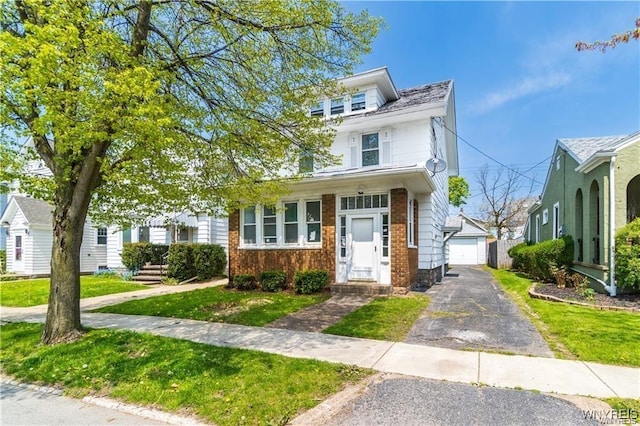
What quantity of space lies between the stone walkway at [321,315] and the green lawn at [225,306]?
0.30 metres

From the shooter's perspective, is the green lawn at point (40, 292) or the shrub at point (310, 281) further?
the shrub at point (310, 281)

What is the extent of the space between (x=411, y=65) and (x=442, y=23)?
3.55m

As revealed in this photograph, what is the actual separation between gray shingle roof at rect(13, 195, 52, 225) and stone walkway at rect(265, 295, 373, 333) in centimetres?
1798

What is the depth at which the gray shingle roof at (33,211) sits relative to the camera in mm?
19094

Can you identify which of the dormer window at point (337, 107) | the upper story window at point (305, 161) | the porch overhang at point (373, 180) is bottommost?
the porch overhang at point (373, 180)

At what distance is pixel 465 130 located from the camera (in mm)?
21797

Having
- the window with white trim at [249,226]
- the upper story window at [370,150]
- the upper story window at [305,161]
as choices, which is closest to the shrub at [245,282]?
the window with white trim at [249,226]

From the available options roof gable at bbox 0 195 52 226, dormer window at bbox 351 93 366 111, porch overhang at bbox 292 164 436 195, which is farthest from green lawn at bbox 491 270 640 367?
roof gable at bbox 0 195 52 226

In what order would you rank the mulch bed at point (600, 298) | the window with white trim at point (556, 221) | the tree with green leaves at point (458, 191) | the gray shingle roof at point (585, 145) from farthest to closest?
the tree with green leaves at point (458, 191), the window with white trim at point (556, 221), the gray shingle roof at point (585, 145), the mulch bed at point (600, 298)

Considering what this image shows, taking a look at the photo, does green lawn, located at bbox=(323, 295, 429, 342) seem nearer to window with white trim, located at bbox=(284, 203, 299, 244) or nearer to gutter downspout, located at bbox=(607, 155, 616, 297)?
window with white trim, located at bbox=(284, 203, 299, 244)

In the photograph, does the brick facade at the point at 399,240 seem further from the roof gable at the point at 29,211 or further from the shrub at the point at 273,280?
the roof gable at the point at 29,211

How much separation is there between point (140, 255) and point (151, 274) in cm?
177

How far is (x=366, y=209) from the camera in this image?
11500 millimetres

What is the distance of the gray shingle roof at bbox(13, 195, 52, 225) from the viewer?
62.6 feet
